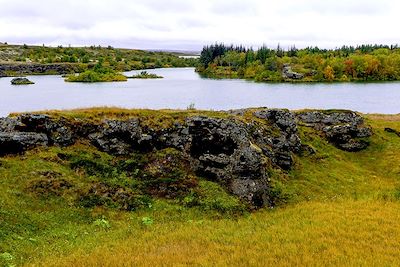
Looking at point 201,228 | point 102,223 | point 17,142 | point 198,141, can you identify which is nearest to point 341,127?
point 198,141

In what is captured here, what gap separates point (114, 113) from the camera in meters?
38.0

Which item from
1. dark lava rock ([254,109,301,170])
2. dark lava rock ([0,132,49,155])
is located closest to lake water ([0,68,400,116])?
dark lava rock ([254,109,301,170])

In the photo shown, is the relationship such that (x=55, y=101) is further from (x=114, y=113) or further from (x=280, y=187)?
(x=280, y=187)

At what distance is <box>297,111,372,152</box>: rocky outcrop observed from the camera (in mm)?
48688

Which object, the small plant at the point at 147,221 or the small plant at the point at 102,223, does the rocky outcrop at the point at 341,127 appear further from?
the small plant at the point at 102,223

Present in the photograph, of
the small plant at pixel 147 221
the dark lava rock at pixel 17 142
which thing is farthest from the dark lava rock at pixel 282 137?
the dark lava rock at pixel 17 142

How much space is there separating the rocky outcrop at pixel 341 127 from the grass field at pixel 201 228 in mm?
9891

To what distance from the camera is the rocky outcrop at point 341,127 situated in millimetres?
48688

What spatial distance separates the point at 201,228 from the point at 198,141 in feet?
37.6

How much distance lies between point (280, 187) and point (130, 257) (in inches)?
704

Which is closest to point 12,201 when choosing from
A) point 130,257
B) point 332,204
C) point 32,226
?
point 32,226

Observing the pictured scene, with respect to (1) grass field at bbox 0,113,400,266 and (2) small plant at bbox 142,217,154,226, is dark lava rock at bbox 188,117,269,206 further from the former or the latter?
(2) small plant at bbox 142,217,154,226

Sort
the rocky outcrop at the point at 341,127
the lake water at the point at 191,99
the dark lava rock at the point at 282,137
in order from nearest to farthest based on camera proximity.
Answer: the dark lava rock at the point at 282,137
the rocky outcrop at the point at 341,127
the lake water at the point at 191,99

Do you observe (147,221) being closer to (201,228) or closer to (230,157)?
(201,228)
